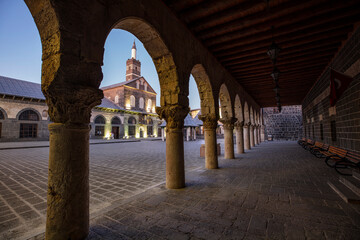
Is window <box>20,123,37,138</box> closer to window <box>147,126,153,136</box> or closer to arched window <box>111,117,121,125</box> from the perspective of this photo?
arched window <box>111,117,121,125</box>

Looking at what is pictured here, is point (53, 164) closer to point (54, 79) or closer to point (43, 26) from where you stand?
point (54, 79)

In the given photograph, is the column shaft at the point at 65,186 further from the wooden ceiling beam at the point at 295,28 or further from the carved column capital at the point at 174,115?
the wooden ceiling beam at the point at 295,28

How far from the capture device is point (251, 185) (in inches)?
144

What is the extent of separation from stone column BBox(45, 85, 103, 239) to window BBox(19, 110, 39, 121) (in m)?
21.5

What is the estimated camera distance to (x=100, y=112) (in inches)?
958

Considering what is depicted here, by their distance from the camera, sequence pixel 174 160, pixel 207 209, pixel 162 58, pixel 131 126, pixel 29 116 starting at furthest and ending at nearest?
pixel 131 126 → pixel 29 116 → pixel 162 58 → pixel 174 160 → pixel 207 209

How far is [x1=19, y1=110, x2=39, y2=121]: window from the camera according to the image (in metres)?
17.5

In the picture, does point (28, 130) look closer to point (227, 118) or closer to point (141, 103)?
point (141, 103)

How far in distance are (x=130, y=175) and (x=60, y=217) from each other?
3.07 m

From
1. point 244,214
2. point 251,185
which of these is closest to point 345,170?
point 251,185

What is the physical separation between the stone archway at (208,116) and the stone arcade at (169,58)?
3 cm

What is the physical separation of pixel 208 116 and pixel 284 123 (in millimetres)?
22305

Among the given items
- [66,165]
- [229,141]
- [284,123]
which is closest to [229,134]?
[229,141]

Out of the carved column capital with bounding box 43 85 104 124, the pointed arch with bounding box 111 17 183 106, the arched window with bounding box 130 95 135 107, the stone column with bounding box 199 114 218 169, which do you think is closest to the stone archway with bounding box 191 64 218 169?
the stone column with bounding box 199 114 218 169
